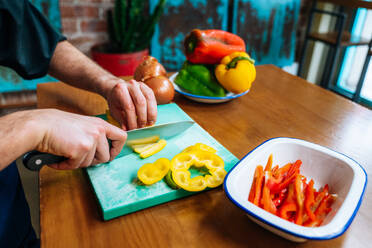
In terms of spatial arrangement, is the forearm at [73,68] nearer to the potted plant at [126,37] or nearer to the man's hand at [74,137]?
the man's hand at [74,137]

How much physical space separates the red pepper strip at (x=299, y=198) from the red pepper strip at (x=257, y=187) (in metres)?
0.07

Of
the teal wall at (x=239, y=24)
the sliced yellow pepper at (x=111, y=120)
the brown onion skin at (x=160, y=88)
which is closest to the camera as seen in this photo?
the sliced yellow pepper at (x=111, y=120)

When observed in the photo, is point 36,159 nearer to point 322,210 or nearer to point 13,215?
point 13,215

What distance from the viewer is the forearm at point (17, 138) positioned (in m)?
0.54

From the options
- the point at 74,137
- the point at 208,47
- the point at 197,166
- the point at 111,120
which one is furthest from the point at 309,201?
the point at 208,47

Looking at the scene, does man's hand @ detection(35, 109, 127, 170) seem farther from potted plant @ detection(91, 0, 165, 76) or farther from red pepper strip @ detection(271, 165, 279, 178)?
potted plant @ detection(91, 0, 165, 76)

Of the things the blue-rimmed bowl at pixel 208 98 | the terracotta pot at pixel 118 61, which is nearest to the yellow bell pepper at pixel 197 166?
the blue-rimmed bowl at pixel 208 98

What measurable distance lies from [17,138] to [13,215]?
0.38 m

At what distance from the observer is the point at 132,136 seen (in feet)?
2.33

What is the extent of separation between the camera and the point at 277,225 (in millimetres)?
469

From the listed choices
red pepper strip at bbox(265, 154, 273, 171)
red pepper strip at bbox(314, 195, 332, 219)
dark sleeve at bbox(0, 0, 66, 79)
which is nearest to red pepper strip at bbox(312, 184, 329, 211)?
red pepper strip at bbox(314, 195, 332, 219)

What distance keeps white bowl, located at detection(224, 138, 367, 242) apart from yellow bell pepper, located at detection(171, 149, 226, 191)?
76 millimetres

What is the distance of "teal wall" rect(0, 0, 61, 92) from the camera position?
2043mm

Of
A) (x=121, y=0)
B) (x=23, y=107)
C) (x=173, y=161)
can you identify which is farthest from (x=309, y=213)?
(x=23, y=107)
